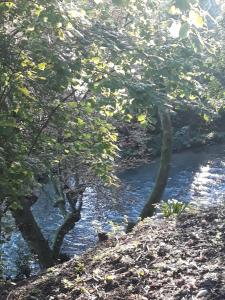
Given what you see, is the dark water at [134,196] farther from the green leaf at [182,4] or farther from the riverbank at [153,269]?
the green leaf at [182,4]

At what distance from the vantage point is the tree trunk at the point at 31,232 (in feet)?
27.6

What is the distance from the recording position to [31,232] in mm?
8703

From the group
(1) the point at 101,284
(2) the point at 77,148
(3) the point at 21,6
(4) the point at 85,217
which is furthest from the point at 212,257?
(4) the point at 85,217

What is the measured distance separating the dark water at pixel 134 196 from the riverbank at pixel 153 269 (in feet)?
14.8

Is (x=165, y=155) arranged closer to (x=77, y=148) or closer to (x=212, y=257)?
(x=77, y=148)

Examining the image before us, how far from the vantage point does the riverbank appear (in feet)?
15.4

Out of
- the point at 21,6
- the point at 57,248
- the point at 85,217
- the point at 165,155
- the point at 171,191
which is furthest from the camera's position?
the point at 171,191

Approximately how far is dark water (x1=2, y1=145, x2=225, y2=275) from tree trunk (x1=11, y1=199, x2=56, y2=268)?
1.76 meters

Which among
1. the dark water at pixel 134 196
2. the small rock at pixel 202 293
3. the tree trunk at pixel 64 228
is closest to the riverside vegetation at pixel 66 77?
the small rock at pixel 202 293

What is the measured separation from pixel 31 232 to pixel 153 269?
12.8 feet

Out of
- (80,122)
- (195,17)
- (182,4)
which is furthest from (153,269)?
(182,4)

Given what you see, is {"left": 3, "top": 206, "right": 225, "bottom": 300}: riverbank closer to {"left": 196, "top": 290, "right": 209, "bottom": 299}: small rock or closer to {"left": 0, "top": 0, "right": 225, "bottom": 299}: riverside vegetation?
{"left": 196, "top": 290, "right": 209, "bottom": 299}: small rock

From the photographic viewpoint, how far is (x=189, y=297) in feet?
14.3

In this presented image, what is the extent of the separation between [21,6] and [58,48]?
0.64 metres
